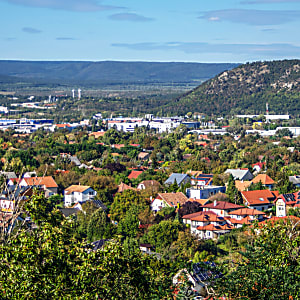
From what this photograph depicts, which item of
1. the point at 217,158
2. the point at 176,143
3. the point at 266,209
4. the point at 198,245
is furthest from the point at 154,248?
the point at 176,143

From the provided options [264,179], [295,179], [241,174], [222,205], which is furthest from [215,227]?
[241,174]

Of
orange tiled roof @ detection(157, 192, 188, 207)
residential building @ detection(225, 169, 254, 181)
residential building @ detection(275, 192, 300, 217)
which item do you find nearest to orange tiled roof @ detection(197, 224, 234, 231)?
residential building @ detection(275, 192, 300, 217)

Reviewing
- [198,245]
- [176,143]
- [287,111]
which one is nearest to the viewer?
[198,245]

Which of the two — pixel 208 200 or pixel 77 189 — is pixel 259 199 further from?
pixel 77 189


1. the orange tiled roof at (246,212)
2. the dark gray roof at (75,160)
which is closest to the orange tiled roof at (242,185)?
the orange tiled roof at (246,212)

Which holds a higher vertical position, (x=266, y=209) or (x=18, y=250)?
(x=18, y=250)

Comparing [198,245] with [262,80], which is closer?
[198,245]

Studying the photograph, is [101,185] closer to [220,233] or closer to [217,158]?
[220,233]

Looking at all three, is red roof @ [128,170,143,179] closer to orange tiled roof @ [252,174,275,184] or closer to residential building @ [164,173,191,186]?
residential building @ [164,173,191,186]
